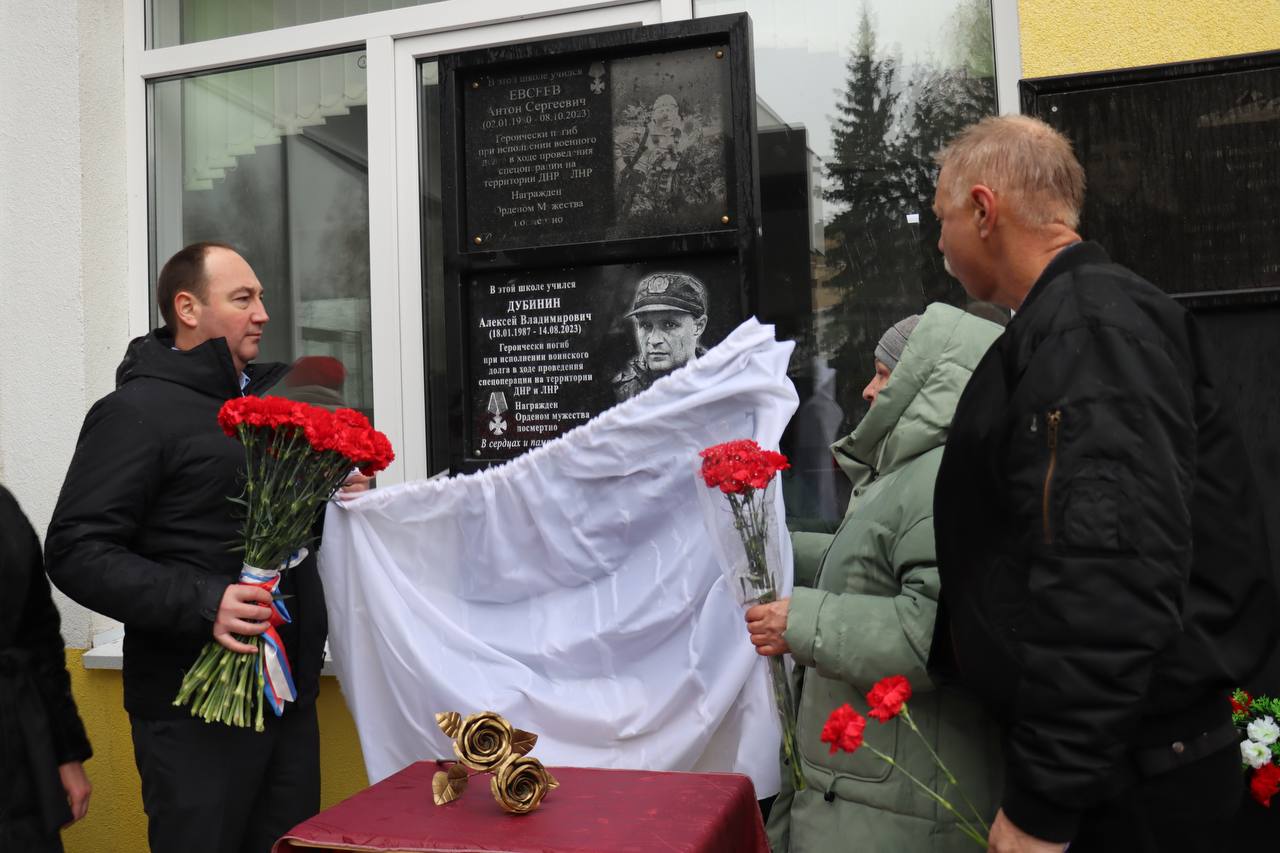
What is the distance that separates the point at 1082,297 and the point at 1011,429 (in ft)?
0.69

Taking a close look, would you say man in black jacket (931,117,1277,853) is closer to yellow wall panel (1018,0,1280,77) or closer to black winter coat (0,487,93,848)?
yellow wall panel (1018,0,1280,77)

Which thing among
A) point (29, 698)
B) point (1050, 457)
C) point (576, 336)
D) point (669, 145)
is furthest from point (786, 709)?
point (669, 145)

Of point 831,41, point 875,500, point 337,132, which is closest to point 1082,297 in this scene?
point 875,500

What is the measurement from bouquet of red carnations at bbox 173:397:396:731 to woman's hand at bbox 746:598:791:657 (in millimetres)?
905

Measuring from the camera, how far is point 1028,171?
1766mm

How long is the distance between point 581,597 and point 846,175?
6.05 feet

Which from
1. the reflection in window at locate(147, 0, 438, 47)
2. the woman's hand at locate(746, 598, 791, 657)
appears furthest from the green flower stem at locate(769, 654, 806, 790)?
the reflection in window at locate(147, 0, 438, 47)

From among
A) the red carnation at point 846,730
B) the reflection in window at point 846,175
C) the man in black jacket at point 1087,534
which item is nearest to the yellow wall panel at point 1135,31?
the reflection in window at point 846,175

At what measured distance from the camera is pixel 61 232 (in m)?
4.16

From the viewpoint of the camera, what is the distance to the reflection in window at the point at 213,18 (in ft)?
14.4

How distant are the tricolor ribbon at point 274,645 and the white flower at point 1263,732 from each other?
7.11 ft

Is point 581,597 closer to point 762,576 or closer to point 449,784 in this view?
point 762,576

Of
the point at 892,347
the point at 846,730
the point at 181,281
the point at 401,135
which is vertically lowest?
the point at 846,730

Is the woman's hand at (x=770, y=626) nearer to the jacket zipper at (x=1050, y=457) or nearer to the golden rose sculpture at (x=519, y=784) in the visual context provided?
the golden rose sculpture at (x=519, y=784)
